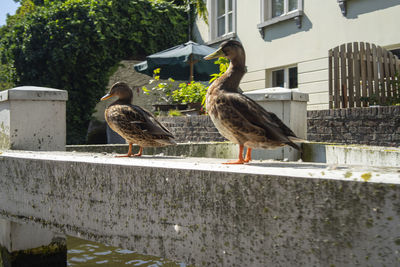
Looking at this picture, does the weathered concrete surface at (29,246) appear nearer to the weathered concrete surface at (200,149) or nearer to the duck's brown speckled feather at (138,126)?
the duck's brown speckled feather at (138,126)

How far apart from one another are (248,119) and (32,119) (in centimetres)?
308

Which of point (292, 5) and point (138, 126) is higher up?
point (292, 5)

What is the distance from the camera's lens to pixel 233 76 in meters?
2.79

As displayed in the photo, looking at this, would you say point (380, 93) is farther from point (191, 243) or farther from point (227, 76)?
point (191, 243)

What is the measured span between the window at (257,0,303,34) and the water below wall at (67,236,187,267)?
26.8 ft

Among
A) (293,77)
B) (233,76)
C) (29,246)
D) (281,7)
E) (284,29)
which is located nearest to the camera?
(233,76)

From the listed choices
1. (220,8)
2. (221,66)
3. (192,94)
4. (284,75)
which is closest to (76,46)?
(220,8)

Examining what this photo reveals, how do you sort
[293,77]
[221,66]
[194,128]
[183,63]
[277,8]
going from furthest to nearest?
[183,63], [277,8], [293,77], [221,66], [194,128]

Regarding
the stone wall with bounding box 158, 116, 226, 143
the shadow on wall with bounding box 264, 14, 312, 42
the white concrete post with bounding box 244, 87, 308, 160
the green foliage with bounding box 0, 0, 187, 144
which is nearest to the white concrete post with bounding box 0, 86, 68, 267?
the white concrete post with bounding box 244, 87, 308, 160

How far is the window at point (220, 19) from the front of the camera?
1353 cm

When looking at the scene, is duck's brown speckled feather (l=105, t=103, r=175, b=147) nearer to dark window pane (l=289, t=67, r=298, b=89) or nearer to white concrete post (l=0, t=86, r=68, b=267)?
white concrete post (l=0, t=86, r=68, b=267)

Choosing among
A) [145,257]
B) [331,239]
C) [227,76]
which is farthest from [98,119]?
[331,239]

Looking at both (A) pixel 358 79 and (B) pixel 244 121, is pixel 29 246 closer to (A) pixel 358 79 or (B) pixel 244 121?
(B) pixel 244 121

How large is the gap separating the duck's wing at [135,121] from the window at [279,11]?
8.18 metres
